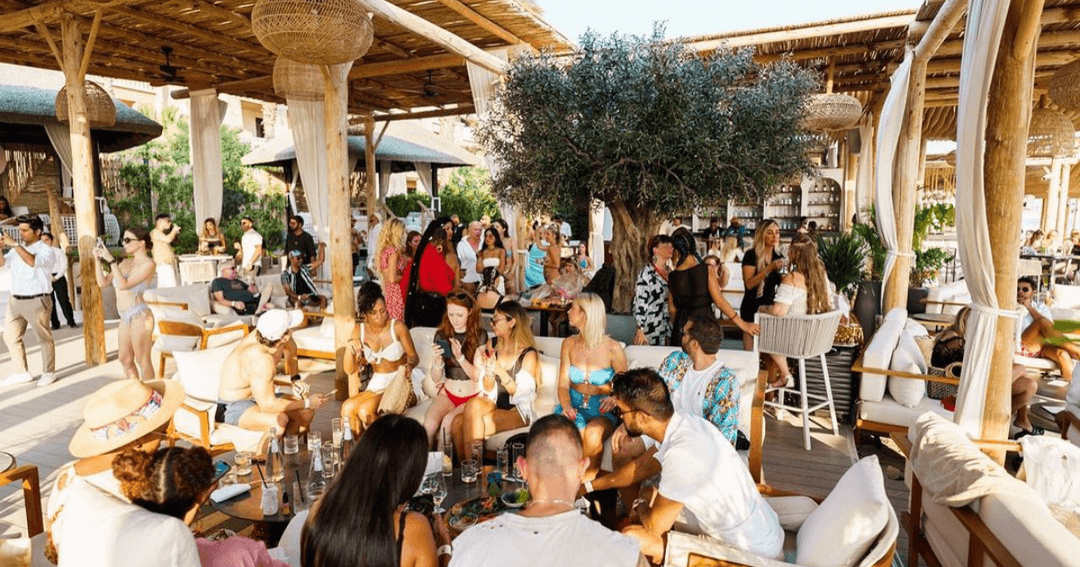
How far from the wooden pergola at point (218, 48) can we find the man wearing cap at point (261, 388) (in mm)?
1908

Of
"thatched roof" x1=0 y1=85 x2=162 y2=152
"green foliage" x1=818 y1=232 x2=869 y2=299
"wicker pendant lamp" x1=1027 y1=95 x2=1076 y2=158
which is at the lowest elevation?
"green foliage" x1=818 y1=232 x2=869 y2=299

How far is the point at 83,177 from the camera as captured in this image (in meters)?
6.73

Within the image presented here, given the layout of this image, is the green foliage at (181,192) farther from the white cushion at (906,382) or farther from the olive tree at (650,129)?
the white cushion at (906,382)

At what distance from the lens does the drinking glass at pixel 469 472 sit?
2977mm

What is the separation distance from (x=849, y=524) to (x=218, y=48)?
10.1m

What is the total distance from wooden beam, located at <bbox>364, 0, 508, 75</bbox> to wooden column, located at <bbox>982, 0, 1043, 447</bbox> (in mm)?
4284

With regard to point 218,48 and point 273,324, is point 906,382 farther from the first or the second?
point 218,48

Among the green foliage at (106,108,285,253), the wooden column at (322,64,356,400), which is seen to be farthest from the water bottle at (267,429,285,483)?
the green foliage at (106,108,285,253)

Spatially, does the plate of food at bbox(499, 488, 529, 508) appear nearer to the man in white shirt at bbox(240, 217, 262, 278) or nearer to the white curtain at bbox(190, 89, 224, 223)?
the man in white shirt at bbox(240, 217, 262, 278)

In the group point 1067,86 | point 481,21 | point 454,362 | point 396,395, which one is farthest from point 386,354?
point 1067,86

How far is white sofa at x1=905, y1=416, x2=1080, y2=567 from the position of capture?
1956 millimetres

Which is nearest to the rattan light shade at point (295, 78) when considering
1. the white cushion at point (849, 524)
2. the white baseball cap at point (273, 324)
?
the white baseball cap at point (273, 324)

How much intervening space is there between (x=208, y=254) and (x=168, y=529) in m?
9.83

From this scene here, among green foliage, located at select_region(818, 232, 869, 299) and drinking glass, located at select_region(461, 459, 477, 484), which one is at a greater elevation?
green foliage, located at select_region(818, 232, 869, 299)
